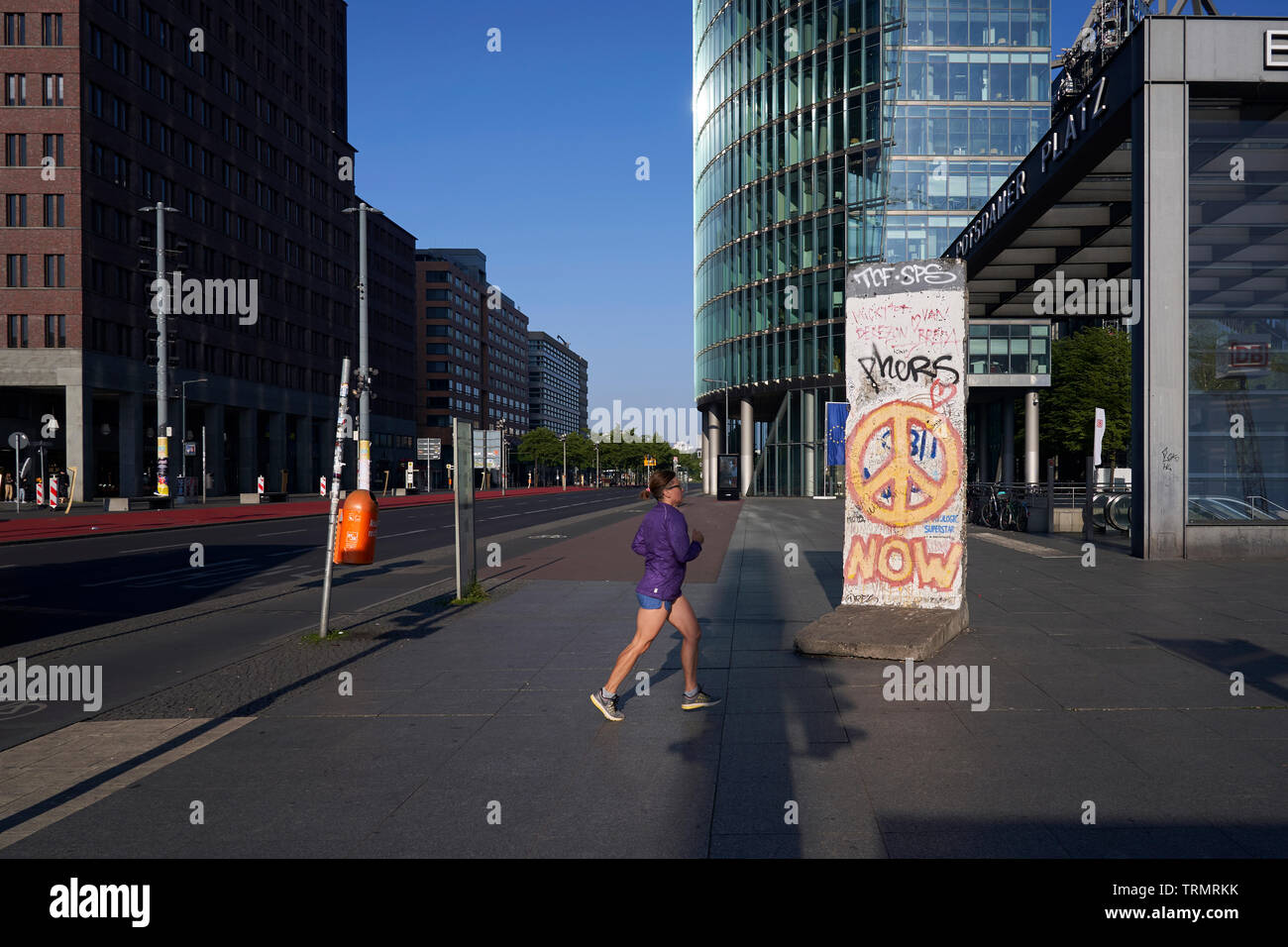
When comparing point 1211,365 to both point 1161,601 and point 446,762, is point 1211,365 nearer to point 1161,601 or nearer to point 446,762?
point 1161,601

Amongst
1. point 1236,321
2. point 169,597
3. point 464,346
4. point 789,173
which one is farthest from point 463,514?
point 464,346

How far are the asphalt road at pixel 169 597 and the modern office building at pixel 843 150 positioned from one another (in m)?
38.5

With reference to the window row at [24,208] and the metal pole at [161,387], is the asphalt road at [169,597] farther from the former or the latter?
the window row at [24,208]

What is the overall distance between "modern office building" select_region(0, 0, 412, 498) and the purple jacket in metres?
41.3

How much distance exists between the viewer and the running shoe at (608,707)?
237 inches

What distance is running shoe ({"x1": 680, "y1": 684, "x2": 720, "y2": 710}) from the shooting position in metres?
6.30

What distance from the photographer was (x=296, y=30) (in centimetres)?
7094

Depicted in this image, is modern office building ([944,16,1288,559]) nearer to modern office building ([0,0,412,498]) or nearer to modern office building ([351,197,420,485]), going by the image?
modern office building ([0,0,412,498])

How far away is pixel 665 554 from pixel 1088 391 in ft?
169

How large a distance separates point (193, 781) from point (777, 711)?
3.59m

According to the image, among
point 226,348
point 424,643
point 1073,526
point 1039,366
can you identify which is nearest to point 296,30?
point 226,348
